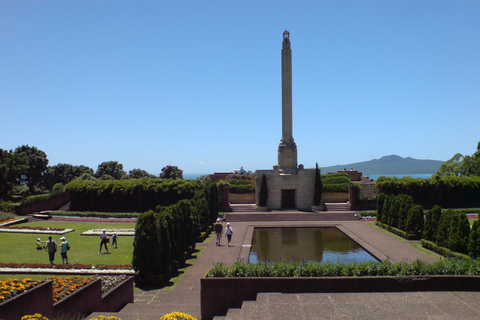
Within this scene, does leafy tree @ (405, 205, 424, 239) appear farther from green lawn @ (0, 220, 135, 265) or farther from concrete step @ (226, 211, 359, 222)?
green lawn @ (0, 220, 135, 265)

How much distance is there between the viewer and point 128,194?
37.5 m

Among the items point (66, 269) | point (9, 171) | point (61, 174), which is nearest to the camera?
point (66, 269)

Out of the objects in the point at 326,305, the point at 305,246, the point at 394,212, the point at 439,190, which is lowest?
the point at 305,246

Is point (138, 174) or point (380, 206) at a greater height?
point (138, 174)

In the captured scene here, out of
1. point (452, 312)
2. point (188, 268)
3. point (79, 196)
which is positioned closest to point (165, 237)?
point (188, 268)

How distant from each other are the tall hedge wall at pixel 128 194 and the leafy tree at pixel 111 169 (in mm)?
28935

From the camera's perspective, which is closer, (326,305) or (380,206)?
(326,305)

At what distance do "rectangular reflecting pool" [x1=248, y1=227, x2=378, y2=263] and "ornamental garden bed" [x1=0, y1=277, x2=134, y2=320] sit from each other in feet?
23.0

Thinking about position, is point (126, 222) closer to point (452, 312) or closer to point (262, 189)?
point (262, 189)

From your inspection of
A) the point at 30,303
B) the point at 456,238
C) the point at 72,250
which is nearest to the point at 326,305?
the point at 30,303

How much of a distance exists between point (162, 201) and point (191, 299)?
25.9 meters

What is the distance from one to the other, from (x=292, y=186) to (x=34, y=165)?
136 feet

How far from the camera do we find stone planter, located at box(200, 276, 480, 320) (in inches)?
411

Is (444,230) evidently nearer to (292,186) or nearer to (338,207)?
(338,207)
